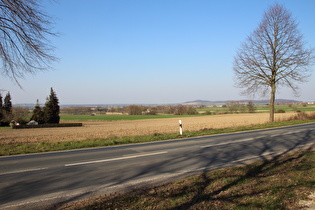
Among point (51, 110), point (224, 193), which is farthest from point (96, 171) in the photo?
point (51, 110)

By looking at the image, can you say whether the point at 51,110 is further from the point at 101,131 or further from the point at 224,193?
the point at 224,193

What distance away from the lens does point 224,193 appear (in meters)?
4.32

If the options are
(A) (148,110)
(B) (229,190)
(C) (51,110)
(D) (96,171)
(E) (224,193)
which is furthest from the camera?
(A) (148,110)

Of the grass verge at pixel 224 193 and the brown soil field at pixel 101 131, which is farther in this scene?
the brown soil field at pixel 101 131

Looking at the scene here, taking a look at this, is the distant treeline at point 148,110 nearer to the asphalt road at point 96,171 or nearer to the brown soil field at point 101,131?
the brown soil field at point 101,131

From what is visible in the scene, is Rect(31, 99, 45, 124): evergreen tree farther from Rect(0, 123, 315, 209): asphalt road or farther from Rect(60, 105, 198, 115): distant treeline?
Rect(0, 123, 315, 209): asphalt road

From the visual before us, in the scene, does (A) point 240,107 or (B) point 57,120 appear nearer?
(B) point 57,120

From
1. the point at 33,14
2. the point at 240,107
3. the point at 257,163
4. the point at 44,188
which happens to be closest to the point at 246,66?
the point at 257,163

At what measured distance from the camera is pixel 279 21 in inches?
891

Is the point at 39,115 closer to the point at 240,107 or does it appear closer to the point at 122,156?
the point at 122,156

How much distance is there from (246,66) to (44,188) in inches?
906

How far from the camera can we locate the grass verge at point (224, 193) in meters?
3.81

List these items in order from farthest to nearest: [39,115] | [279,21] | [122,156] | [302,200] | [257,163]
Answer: [39,115], [279,21], [122,156], [257,163], [302,200]

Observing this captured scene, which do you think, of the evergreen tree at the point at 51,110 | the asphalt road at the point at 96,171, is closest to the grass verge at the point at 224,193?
the asphalt road at the point at 96,171
